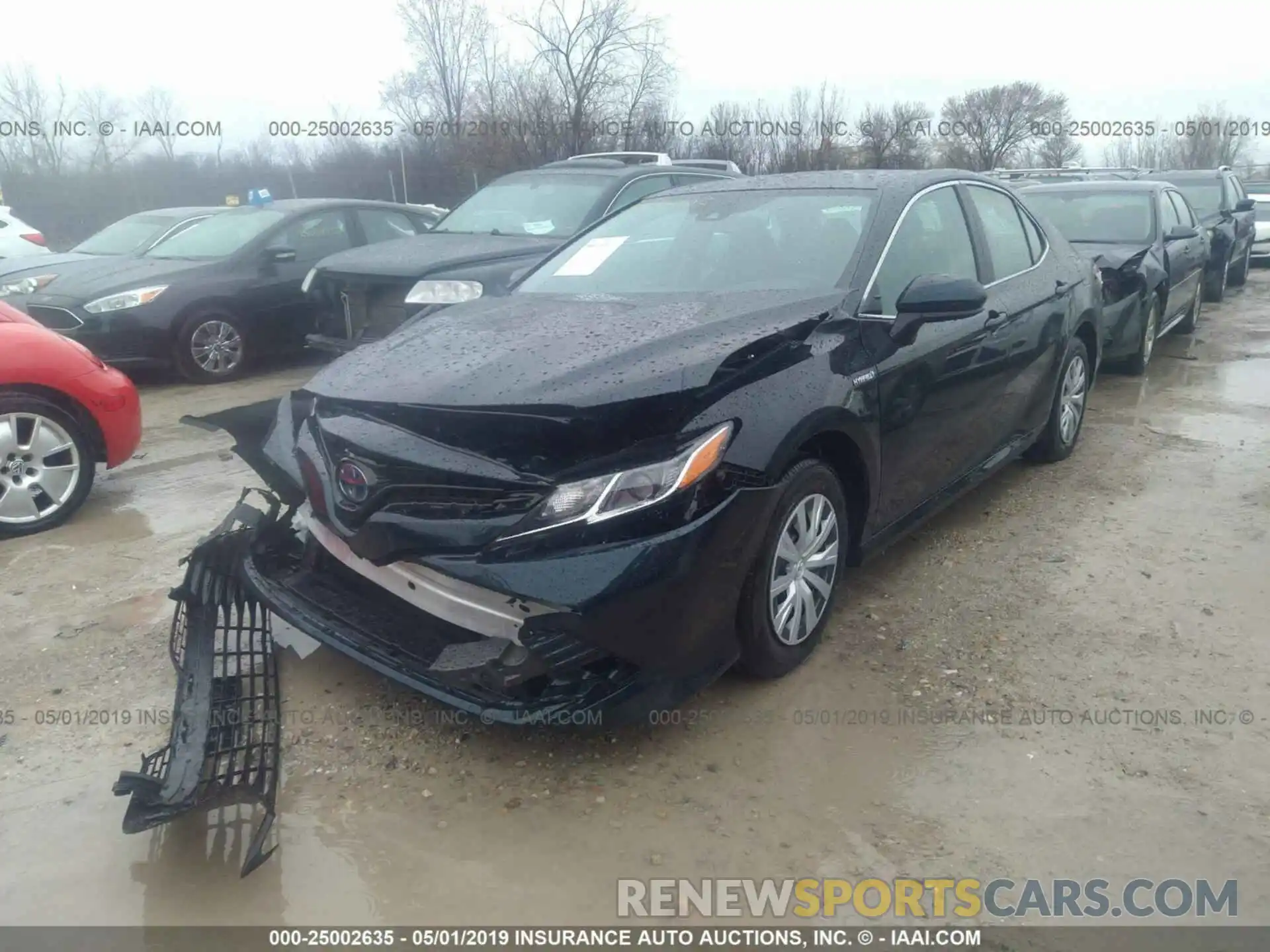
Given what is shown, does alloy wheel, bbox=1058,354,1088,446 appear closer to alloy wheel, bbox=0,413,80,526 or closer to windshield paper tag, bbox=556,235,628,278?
windshield paper tag, bbox=556,235,628,278

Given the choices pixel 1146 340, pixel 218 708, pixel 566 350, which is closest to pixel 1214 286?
pixel 1146 340

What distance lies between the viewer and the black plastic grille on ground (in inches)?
97.3

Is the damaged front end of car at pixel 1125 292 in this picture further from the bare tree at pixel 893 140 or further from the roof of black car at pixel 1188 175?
the bare tree at pixel 893 140

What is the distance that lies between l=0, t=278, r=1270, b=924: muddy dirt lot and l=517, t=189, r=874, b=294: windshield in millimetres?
1321

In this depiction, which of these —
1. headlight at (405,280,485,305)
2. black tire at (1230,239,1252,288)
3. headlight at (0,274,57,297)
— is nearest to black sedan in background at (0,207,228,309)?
headlight at (0,274,57,297)

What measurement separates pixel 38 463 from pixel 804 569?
12.1 feet

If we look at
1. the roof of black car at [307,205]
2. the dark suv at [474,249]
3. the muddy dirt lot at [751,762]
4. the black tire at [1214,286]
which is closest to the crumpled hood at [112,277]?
the roof of black car at [307,205]

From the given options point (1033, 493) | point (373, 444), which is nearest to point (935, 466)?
point (1033, 493)

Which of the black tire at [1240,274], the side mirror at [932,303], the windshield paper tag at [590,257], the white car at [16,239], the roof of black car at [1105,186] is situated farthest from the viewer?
the black tire at [1240,274]

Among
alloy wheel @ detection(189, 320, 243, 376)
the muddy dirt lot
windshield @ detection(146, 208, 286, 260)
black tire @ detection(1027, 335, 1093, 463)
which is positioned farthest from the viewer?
windshield @ detection(146, 208, 286, 260)

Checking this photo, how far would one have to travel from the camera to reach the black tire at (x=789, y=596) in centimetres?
297

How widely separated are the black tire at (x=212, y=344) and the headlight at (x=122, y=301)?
1.07 ft

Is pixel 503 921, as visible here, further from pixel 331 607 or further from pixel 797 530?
pixel 797 530

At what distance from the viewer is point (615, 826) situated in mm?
2643
